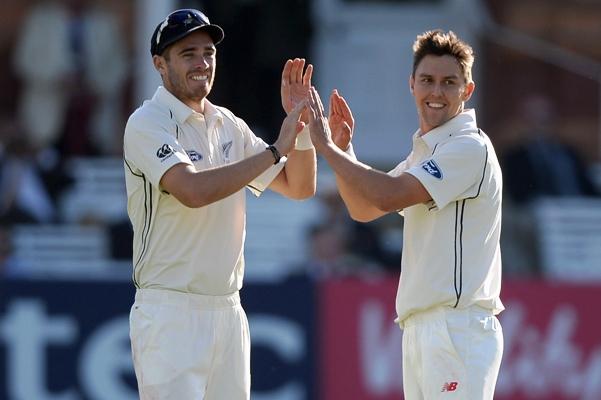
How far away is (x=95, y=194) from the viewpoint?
45.0 feet

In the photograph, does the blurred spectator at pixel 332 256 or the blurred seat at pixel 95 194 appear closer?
the blurred spectator at pixel 332 256

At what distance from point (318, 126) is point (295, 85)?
14.0 inches

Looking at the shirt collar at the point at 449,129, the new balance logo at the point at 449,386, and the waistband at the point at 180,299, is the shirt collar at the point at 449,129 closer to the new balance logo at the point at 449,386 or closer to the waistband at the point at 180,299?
the new balance logo at the point at 449,386

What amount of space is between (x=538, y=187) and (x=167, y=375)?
737cm

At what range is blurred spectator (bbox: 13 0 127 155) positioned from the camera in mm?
14453

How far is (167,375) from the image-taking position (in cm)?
734

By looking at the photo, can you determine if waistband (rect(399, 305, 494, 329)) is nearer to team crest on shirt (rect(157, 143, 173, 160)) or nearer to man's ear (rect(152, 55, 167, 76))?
team crest on shirt (rect(157, 143, 173, 160))

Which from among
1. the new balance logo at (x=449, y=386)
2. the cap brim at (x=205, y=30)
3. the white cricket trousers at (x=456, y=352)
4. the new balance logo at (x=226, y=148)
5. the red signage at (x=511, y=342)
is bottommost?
the red signage at (x=511, y=342)

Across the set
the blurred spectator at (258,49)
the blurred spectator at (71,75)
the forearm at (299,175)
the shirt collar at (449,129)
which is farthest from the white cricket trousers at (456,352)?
the blurred spectator at (258,49)

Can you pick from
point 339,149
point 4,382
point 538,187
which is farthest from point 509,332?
point 339,149

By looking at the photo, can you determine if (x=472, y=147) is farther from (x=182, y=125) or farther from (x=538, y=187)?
(x=538, y=187)

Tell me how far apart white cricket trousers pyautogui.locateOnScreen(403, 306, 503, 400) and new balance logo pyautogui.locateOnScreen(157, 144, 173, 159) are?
123 centimetres

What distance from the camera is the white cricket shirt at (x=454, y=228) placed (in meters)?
7.29

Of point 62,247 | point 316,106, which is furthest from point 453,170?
point 62,247
